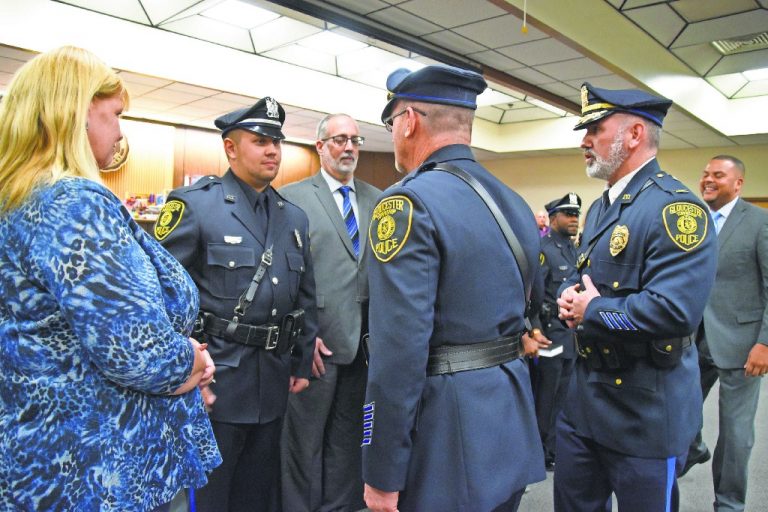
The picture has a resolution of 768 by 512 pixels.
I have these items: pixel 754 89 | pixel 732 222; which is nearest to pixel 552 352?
pixel 732 222

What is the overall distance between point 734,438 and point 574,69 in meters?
4.67

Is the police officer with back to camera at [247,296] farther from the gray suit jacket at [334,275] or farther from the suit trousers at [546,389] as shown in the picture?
the suit trousers at [546,389]

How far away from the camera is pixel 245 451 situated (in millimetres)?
2018

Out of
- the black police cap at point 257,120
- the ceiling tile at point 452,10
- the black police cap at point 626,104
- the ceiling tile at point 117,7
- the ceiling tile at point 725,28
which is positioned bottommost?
the black police cap at point 257,120

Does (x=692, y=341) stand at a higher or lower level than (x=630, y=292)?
lower

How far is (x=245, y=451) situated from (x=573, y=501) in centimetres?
116

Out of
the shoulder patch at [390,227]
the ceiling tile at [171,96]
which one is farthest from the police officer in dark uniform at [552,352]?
the ceiling tile at [171,96]

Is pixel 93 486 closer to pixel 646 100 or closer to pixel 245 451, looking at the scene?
pixel 245 451

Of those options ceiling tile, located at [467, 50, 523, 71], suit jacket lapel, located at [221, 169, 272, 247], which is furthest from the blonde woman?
ceiling tile, located at [467, 50, 523, 71]

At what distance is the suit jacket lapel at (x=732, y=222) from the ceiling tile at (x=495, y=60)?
345 centimetres

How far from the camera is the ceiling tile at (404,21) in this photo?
4.79 meters

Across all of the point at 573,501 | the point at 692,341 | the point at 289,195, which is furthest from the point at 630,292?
the point at 289,195

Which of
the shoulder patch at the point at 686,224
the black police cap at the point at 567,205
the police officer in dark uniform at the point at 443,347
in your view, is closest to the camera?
the police officer in dark uniform at the point at 443,347

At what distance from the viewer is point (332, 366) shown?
2.50m
